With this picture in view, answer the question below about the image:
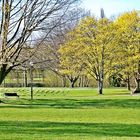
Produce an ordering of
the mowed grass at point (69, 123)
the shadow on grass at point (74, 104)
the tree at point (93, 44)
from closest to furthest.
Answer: the mowed grass at point (69, 123) → the shadow on grass at point (74, 104) → the tree at point (93, 44)

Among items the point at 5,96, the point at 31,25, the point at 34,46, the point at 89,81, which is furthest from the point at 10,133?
the point at 89,81

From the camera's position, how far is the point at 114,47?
6631 cm

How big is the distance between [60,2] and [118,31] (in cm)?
3992

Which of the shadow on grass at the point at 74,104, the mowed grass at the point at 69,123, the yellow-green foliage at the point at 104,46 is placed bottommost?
→ the mowed grass at the point at 69,123

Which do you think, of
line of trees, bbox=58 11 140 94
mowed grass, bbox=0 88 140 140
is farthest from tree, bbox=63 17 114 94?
mowed grass, bbox=0 88 140 140

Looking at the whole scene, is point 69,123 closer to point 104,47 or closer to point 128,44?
point 104,47

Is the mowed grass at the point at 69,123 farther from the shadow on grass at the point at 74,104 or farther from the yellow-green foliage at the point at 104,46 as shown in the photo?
the yellow-green foliage at the point at 104,46

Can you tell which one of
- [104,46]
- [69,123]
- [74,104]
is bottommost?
[69,123]

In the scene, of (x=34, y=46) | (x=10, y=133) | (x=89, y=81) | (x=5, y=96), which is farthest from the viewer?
(x=89, y=81)

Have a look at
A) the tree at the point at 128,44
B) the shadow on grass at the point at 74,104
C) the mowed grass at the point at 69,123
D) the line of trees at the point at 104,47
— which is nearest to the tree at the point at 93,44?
the line of trees at the point at 104,47

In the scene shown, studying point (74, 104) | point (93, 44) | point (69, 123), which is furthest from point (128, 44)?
point (69, 123)

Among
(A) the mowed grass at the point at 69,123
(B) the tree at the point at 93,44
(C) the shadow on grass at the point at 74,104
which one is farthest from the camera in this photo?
(B) the tree at the point at 93,44

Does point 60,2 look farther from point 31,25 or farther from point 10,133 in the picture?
point 10,133

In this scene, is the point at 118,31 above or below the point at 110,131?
above
